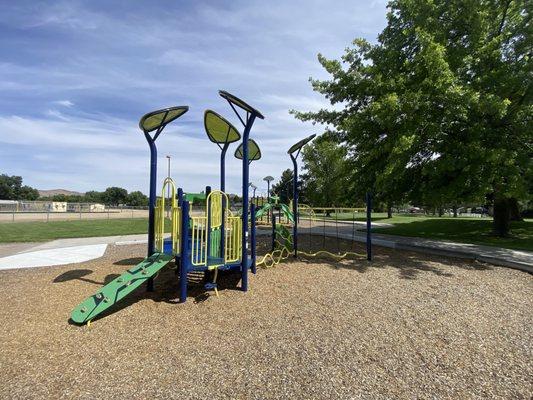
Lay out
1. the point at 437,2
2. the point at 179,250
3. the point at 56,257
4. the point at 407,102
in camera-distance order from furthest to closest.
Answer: the point at 437,2
the point at 56,257
the point at 407,102
the point at 179,250

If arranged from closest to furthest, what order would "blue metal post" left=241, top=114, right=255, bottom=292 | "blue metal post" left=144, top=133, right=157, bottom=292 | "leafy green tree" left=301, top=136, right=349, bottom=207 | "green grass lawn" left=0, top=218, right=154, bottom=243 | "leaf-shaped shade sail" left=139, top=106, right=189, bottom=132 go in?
"blue metal post" left=241, top=114, right=255, bottom=292
"leaf-shaped shade sail" left=139, top=106, right=189, bottom=132
"blue metal post" left=144, top=133, right=157, bottom=292
"green grass lawn" left=0, top=218, right=154, bottom=243
"leafy green tree" left=301, top=136, right=349, bottom=207

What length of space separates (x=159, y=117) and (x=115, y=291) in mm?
3243

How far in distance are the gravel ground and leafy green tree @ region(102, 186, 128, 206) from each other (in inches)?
4556

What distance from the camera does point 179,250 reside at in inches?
245

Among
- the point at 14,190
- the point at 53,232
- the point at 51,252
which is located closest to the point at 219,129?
the point at 51,252

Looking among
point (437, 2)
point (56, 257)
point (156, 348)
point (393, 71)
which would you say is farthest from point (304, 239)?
point (156, 348)

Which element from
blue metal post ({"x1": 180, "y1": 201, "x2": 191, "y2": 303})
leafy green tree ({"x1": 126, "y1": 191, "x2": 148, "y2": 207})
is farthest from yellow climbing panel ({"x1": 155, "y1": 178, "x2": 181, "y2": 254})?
leafy green tree ({"x1": 126, "y1": 191, "x2": 148, "y2": 207})

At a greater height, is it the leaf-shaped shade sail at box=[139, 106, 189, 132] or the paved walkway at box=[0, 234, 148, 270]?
the leaf-shaped shade sail at box=[139, 106, 189, 132]

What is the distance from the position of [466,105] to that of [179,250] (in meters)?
8.18

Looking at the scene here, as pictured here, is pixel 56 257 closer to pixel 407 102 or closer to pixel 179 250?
pixel 179 250

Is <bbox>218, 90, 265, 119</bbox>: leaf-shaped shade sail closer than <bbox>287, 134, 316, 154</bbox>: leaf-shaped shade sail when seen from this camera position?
Yes

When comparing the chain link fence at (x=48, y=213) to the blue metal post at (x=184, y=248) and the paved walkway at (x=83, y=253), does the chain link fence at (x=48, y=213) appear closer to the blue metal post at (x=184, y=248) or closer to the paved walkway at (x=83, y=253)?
the paved walkway at (x=83, y=253)

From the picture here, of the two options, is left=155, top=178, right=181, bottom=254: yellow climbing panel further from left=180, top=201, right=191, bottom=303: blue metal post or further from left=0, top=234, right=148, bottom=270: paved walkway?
left=0, top=234, right=148, bottom=270: paved walkway

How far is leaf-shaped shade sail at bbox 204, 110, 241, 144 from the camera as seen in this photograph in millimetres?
7830
